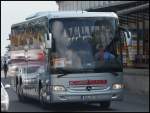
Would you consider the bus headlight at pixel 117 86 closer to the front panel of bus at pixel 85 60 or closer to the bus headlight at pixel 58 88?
the front panel of bus at pixel 85 60

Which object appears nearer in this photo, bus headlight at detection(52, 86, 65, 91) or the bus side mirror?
the bus side mirror

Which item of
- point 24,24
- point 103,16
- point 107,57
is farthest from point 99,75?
point 24,24

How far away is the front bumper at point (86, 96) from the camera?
823 inches

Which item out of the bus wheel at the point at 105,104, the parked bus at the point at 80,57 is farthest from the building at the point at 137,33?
the parked bus at the point at 80,57

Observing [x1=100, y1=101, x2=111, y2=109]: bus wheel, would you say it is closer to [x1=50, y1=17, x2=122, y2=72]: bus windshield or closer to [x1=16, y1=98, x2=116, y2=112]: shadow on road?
[x1=16, y1=98, x2=116, y2=112]: shadow on road

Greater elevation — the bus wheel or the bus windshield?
the bus windshield

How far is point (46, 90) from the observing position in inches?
838

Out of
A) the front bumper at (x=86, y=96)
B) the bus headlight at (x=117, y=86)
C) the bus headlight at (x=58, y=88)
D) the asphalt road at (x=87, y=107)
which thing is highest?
the bus headlight at (x=58, y=88)

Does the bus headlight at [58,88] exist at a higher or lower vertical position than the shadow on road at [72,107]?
higher

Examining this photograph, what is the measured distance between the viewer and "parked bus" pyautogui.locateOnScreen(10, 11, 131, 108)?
2091cm

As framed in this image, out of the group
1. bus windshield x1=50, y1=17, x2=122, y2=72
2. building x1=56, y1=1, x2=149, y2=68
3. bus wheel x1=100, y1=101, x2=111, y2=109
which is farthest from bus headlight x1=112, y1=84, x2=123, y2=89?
building x1=56, y1=1, x2=149, y2=68

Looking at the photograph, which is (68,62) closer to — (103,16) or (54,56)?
(54,56)

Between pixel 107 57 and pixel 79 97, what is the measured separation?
153 centimetres

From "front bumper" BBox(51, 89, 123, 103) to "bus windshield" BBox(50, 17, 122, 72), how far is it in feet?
2.45
